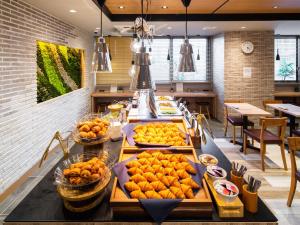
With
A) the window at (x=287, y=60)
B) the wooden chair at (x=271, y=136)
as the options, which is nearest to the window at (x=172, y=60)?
the window at (x=287, y=60)

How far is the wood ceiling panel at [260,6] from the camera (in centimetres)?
495

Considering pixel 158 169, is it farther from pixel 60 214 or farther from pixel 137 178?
pixel 60 214

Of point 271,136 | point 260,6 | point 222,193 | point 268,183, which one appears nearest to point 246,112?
point 271,136

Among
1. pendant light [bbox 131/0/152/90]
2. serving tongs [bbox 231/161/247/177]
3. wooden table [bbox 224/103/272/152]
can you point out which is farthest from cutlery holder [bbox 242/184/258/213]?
wooden table [bbox 224/103/272/152]

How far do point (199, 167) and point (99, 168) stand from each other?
0.68 metres

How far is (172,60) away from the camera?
31.1ft

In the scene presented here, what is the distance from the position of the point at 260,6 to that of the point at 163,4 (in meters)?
1.88

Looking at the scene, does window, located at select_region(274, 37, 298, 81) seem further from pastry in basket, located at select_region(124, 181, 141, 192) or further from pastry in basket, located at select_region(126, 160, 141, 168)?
pastry in basket, located at select_region(124, 181, 141, 192)

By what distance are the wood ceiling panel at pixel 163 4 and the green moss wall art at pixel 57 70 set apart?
147 centimetres

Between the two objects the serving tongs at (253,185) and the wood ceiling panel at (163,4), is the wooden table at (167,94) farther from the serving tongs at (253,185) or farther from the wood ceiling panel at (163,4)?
the serving tongs at (253,185)

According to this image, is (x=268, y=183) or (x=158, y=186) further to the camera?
(x=268, y=183)

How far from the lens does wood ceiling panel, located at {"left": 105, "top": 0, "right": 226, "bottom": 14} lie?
481 cm

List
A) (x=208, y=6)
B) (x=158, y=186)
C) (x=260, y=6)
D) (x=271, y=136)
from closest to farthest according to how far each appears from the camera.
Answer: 1. (x=158, y=186)
2. (x=271, y=136)
3. (x=208, y=6)
4. (x=260, y=6)

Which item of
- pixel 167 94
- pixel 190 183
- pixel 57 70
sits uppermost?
pixel 57 70
